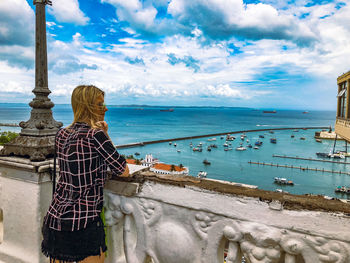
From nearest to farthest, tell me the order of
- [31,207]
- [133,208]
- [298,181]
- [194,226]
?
[194,226] < [133,208] < [31,207] < [298,181]

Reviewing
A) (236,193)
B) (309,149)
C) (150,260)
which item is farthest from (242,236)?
(309,149)

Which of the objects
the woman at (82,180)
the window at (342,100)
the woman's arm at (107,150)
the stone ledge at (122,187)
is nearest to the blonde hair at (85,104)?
the woman at (82,180)

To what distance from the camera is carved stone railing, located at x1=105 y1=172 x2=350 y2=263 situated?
1502 mm

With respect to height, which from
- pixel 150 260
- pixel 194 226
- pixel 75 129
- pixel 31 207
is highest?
pixel 75 129

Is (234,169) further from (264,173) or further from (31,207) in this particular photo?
(31,207)

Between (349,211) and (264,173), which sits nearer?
(349,211)

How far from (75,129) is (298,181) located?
192ft

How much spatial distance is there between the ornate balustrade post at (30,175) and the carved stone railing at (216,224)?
88 cm

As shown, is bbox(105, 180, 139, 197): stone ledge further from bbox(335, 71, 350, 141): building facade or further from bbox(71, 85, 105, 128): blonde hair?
bbox(335, 71, 350, 141): building facade

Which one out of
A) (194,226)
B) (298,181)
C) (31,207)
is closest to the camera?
(194,226)

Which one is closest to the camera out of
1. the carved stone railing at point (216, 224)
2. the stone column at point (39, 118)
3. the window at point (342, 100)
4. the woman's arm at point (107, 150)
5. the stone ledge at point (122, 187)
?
the carved stone railing at point (216, 224)

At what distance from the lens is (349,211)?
1.44m

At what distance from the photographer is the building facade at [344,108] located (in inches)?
715

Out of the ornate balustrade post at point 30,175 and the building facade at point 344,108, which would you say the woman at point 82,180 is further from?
the building facade at point 344,108
